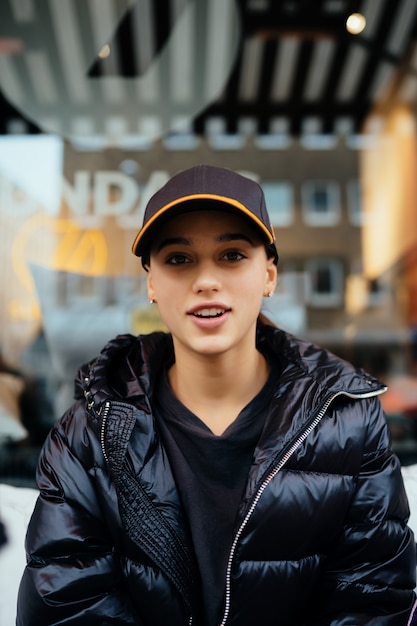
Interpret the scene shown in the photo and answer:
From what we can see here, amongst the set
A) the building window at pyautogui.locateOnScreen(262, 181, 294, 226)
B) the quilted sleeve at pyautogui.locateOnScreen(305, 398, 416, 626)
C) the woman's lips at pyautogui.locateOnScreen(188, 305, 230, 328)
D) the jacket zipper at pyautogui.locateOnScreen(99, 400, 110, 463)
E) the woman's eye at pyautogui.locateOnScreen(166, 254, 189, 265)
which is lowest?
the quilted sleeve at pyautogui.locateOnScreen(305, 398, 416, 626)

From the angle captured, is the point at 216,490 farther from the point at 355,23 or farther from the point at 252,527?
the point at 355,23

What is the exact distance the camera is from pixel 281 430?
3.18 ft

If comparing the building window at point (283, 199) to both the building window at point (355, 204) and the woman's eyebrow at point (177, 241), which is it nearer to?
the building window at point (355, 204)

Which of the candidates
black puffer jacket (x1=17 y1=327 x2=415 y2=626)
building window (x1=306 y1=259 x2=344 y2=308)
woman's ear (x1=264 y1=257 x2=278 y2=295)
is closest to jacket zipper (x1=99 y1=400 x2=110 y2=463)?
black puffer jacket (x1=17 y1=327 x2=415 y2=626)

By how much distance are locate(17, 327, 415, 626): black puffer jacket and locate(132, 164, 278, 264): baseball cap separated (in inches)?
11.9

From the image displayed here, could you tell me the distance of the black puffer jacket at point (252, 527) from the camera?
0.91 m

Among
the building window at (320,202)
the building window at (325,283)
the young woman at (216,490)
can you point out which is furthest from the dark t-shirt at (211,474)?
the building window at (320,202)

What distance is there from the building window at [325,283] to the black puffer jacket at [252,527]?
13.1 feet

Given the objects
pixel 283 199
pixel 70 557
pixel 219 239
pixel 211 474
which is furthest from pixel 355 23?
pixel 70 557

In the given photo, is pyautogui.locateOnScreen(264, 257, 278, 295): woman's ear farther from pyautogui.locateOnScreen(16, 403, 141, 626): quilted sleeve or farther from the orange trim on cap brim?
pyautogui.locateOnScreen(16, 403, 141, 626): quilted sleeve

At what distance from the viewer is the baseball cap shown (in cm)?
93

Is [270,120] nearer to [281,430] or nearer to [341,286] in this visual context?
[341,286]

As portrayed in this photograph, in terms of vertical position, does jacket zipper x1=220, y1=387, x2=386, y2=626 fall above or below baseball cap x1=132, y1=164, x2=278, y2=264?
below

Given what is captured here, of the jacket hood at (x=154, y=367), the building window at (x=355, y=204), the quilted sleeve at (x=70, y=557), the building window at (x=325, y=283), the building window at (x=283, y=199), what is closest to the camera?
the quilted sleeve at (x=70, y=557)
